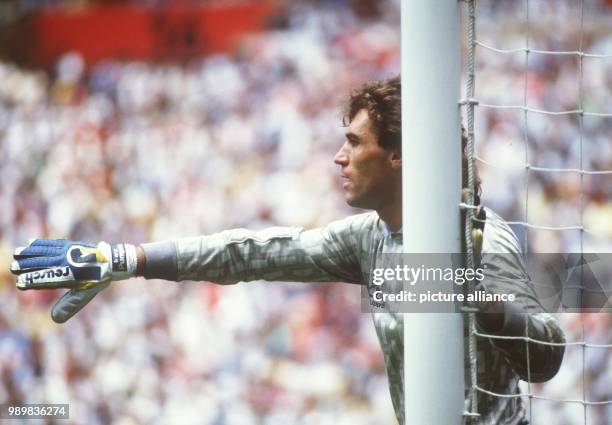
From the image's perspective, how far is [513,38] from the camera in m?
10.6

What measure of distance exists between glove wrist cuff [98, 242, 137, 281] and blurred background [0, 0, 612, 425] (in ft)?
11.2

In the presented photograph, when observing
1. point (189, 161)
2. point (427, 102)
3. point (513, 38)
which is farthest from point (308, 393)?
point (427, 102)

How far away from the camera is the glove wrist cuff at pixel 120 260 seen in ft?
9.81

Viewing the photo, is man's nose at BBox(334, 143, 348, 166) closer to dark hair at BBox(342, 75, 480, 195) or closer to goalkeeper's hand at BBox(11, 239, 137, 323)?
dark hair at BBox(342, 75, 480, 195)

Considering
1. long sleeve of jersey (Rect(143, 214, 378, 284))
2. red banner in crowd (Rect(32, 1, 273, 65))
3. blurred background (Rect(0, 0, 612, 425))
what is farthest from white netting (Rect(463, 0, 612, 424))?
red banner in crowd (Rect(32, 1, 273, 65))

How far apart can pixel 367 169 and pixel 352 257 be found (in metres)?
0.26

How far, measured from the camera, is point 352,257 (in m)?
3.22

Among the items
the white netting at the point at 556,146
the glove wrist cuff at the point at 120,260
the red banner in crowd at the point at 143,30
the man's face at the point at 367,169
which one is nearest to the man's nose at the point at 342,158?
the man's face at the point at 367,169

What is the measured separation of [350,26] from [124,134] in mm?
2446


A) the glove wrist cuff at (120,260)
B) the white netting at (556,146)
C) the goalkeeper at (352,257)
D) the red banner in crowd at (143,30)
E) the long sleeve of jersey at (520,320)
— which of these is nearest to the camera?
the long sleeve of jersey at (520,320)

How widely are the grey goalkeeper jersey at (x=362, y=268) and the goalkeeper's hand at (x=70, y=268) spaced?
0.10m

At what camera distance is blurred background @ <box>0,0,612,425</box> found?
821cm

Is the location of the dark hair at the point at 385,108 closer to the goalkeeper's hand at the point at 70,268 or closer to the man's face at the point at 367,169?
the man's face at the point at 367,169

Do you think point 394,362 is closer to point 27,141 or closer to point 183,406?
point 183,406
